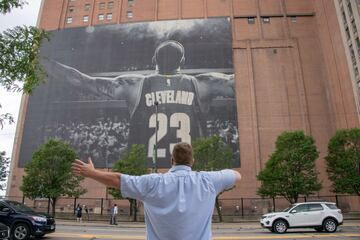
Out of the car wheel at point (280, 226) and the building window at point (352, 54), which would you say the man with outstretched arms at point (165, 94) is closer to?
the building window at point (352, 54)

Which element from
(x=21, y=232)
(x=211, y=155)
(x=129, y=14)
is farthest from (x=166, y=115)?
(x=21, y=232)

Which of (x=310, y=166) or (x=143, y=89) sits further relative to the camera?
(x=143, y=89)

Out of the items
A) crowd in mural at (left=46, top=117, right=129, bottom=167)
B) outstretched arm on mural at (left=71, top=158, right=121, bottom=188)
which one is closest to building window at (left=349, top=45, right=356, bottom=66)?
crowd in mural at (left=46, top=117, right=129, bottom=167)

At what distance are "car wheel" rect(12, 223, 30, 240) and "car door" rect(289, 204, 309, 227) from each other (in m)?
12.7

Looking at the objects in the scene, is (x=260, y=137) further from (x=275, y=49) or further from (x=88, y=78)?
(x=88, y=78)

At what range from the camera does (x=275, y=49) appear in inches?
1912

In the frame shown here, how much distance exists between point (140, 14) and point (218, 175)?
177ft

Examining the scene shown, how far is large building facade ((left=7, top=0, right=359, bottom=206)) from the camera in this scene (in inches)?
1682

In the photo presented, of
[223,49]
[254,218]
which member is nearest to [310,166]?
[254,218]

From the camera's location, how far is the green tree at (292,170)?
3036cm

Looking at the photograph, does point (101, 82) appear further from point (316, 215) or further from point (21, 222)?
point (316, 215)

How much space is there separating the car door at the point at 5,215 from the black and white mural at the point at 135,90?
29.1 m

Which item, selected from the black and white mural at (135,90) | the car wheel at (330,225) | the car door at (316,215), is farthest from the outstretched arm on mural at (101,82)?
the car wheel at (330,225)

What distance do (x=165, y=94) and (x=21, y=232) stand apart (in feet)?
114
